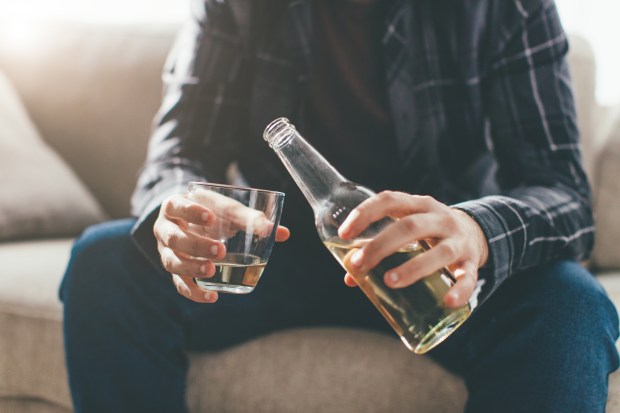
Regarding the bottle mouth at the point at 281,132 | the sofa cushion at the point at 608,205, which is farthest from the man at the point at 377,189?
the sofa cushion at the point at 608,205

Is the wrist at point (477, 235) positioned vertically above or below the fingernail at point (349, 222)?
below

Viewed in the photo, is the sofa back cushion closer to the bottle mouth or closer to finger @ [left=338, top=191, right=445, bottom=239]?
the bottle mouth

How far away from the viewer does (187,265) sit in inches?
28.0

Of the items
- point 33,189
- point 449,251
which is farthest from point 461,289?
point 33,189

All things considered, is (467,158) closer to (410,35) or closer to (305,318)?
(410,35)

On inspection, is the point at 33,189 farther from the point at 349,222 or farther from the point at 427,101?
the point at 349,222

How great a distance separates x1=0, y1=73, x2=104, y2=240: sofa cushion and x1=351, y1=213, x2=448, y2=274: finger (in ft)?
3.70

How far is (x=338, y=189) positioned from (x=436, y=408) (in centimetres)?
41

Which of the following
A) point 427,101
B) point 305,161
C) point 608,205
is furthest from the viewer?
point 608,205

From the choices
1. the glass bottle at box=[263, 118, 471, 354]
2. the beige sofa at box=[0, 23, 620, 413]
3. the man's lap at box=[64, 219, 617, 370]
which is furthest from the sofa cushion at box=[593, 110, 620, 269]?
the glass bottle at box=[263, 118, 471, 354]

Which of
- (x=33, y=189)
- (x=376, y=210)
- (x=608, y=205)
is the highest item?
(x=376, y=210)

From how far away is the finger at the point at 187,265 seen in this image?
0.69 m

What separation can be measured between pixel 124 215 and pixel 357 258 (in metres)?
1.27

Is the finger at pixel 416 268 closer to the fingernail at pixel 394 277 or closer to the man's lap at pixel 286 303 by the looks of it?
the fingernail at pixel 394 277
